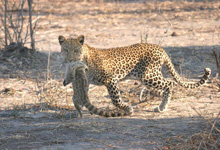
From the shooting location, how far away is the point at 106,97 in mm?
8000

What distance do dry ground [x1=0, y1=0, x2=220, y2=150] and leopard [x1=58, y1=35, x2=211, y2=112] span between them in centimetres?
46

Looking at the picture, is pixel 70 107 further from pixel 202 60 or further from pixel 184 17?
pixel 184 17

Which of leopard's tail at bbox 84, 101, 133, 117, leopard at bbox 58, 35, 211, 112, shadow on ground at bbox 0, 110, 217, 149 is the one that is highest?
leopard at bbox 58, 35, 211, 112

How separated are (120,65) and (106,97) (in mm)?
1264

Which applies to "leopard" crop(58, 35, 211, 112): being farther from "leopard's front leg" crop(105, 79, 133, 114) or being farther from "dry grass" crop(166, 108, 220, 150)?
"dry grass" crop(166, 108, 220, 150)

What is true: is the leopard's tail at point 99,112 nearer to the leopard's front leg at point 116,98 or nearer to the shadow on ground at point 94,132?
the shadow on ground at point 94,132

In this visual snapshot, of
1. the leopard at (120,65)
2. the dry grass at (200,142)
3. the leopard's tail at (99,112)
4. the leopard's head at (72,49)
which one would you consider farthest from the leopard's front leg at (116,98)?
the dry grass at (200,142)

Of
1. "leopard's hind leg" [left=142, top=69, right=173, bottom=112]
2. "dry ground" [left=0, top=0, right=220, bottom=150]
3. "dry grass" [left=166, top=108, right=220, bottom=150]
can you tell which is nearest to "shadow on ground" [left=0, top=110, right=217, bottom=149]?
"dry ground" [left=0, top=0, right=220, bottom=150]

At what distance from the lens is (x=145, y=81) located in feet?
23.1

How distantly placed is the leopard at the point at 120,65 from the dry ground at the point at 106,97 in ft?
1.51

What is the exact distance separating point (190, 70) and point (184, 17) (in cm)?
634

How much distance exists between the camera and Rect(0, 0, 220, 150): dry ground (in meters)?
5.41

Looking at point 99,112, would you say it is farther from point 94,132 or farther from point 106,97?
point 106,97

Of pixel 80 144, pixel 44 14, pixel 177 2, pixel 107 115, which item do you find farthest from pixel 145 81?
pixel 177 2
